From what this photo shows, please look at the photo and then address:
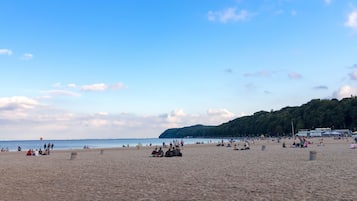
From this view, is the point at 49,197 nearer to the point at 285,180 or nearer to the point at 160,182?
the point at 160,182

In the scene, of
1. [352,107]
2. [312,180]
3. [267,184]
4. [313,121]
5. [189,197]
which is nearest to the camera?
[189,197]

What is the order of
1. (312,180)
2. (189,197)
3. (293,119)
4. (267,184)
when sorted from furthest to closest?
(293,119), (312,180), (267,184), (189,197)

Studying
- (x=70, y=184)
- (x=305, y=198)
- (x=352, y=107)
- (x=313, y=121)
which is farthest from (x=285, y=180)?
(x=313, y=121)

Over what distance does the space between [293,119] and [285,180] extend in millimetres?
162709

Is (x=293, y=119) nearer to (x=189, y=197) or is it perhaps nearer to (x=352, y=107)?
(x=352, y=107)

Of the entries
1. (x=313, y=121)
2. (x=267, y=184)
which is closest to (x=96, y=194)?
(x=267, y=184)

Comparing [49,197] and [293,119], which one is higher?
[293,119]

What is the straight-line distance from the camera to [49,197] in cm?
1259

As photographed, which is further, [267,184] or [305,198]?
[267,184]

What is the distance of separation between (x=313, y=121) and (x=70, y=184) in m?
156

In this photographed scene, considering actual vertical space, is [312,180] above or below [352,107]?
below

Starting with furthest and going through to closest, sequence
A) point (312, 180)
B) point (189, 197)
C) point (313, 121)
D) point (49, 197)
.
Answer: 1. point (313, 121)
2. point (312, 180)
3. point (49, 197)
4. point (189, 197)

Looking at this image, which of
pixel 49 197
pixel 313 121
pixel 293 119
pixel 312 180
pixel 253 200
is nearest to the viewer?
pixel 253 200

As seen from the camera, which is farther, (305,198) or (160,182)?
(160,182)
